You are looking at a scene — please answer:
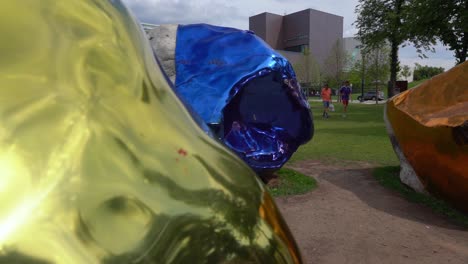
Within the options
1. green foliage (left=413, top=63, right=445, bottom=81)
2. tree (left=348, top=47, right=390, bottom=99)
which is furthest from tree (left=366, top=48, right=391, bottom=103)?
green foliage (left=413, top=63, right=445, bottom=81)

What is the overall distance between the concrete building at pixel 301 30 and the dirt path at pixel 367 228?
64308 millimetres

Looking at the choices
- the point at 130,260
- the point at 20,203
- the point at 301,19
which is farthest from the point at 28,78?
the point at 301,19

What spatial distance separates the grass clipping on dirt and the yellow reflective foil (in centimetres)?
168

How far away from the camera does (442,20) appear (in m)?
15.1

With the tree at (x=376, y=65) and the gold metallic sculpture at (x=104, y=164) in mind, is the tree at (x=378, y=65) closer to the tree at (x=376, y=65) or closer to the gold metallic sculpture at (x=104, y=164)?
the tree at (x=376, y=65)

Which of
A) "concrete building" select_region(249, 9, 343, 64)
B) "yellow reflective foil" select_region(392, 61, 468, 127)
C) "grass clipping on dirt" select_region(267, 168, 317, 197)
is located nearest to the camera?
"yellow reflective foil" select_region(392, 61, 468, 127)

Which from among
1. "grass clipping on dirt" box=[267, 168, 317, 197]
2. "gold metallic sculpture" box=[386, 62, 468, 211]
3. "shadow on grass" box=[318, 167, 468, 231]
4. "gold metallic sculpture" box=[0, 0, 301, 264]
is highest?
"gold metallic sculpture" box=[0, 0, 301, 264]

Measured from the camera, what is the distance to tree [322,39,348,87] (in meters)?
48.6

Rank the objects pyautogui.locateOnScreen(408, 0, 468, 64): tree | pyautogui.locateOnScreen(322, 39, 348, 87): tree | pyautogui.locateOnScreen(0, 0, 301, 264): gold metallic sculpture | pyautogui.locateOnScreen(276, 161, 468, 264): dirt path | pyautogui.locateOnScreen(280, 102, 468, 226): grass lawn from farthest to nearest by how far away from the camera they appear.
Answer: pyautogui.locateOnScreen(322, 39, 348, 87): tree, pyautogui.locateOnScreen(408, 0, 468, 64): tree, pyautogui.locateOnScreen(280, 102, 468, 226): grass lawn, pyautogui.locateOnScreen(276, 161, 468, 264): dirt path, pyautogui.locateOnScreen(0, 0, 301, 264): gold metallic sculpture

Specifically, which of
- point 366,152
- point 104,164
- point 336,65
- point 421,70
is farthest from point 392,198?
point 421,70

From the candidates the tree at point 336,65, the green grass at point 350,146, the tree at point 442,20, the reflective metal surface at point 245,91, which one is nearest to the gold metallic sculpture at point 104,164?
the reflective metal surface at point 245,91

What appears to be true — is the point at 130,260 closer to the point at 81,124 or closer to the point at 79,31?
the point at 81,124

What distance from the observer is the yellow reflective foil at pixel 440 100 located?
185 inches

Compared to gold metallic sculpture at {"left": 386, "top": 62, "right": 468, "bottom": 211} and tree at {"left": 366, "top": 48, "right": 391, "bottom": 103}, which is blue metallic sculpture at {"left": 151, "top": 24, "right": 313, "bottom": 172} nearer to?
gold metallic sculpture at {"left": 386, "top": 62, "right": 468, "bottom": 211}
